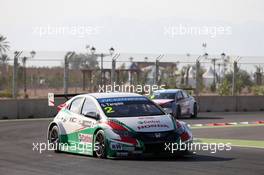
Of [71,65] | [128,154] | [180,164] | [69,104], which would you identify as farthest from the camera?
[71,65]

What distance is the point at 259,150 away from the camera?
14.7m

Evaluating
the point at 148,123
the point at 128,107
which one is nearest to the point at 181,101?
the point at 128,107

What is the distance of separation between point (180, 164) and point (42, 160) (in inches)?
108

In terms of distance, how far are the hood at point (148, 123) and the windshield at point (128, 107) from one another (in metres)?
0.38

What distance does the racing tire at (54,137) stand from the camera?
1478cm

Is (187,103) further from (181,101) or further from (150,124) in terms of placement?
(150,124)

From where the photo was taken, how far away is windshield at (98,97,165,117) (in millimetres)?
13328

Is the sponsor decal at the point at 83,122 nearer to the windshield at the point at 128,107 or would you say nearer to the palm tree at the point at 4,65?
the windshield at the point at 128,107

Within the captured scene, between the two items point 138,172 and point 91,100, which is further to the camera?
point 91,100

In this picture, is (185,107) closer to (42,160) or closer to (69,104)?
(69,104)

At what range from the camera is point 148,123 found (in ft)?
41.7

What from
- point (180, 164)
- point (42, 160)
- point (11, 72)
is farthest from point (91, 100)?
point (11, 72)

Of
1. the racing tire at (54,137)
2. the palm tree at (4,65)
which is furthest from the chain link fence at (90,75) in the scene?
the racing tire at (54,137)

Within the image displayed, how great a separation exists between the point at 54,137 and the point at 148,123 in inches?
121
